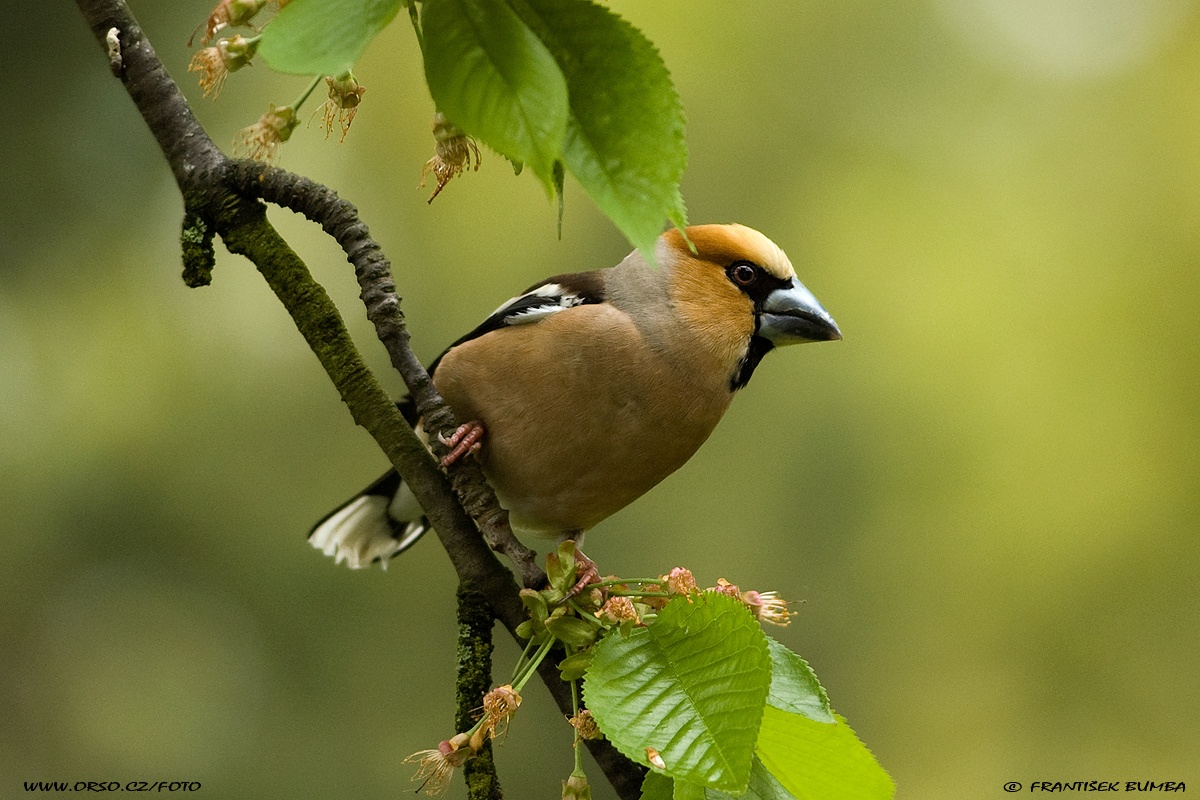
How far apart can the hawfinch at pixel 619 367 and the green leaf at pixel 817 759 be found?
1.01 meters

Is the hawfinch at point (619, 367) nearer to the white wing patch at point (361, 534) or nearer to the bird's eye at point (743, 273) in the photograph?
the bird's eye at point (743, 273)

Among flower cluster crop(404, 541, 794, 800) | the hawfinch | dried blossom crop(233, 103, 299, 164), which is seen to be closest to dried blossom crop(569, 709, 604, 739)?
flower cluster crop(404, 541, 794, 800)

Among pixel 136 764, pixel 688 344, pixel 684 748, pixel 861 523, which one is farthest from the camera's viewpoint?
pixel 861 523

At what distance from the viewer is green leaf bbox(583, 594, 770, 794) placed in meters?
1.04

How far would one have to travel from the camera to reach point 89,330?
16.5ft

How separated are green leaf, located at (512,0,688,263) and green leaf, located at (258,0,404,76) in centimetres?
12

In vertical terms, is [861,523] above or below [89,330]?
below

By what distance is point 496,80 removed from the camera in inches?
31.0

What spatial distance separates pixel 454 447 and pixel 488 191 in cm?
414

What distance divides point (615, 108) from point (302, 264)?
846 millimetres

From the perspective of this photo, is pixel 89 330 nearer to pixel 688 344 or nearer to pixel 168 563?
pixel 168 563

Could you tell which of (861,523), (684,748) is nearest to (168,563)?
(861,523)

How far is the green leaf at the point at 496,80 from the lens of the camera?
761mm

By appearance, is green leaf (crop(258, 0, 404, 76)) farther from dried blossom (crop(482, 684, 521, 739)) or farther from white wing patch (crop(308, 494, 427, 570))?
white wing patch (crop(308, 494, 427, 570))
